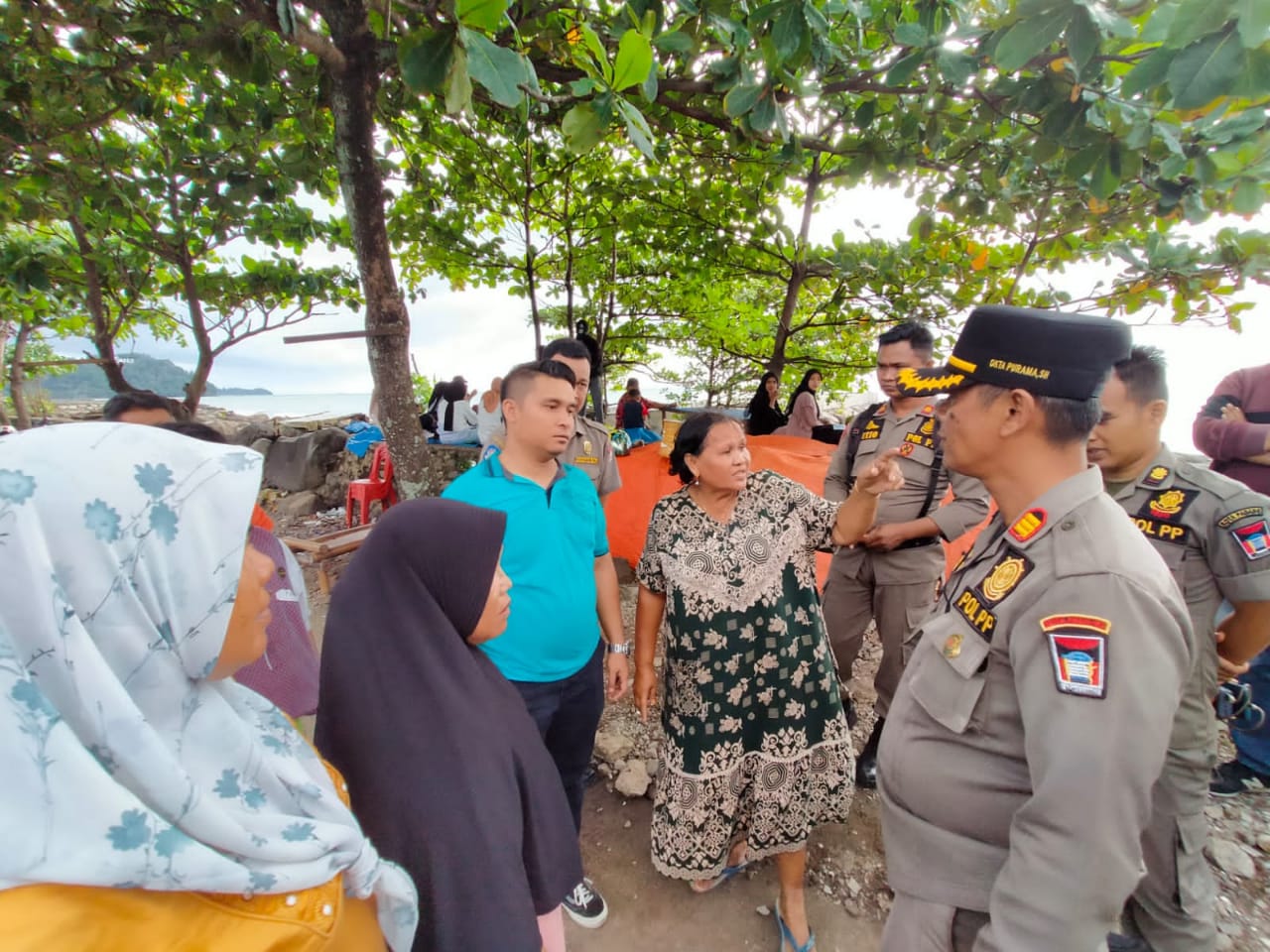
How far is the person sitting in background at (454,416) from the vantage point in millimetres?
6805

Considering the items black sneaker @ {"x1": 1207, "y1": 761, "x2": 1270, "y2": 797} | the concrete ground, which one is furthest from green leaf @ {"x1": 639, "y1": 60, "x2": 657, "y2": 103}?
black sneaker @ {"x1": 1207, "y1": 761, "x2": 1270, "y2": 797}

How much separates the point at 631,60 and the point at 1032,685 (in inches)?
73.8

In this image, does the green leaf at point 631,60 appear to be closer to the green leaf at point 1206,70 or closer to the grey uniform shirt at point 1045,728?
the green leaf at point 1206,70

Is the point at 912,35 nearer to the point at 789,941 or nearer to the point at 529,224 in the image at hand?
the point at 789,941

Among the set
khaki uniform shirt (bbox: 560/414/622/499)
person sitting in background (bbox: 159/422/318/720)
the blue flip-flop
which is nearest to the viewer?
person sitting in background (bbox: 159/422/318/720)

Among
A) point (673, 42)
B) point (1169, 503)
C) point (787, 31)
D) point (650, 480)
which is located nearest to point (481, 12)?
point (673, 42)

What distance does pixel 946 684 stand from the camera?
1.19 metres

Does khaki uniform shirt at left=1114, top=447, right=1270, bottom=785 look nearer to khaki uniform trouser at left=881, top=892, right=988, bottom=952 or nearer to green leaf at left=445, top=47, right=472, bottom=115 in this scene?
khaki uniform trouser at left=881, top=892, right=988, bottom=952

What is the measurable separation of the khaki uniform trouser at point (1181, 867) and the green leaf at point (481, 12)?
10.1 feet

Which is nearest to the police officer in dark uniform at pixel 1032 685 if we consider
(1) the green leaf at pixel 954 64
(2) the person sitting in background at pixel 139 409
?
(1) the green leaf at pixel 954 64

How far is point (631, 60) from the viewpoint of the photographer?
5.01 feet

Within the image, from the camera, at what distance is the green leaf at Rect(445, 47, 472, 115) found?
1508mm

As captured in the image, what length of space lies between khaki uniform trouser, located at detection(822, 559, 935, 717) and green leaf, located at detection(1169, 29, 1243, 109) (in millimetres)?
2036

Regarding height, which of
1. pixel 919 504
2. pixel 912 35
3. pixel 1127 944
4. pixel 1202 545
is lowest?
pixel 1127 944
